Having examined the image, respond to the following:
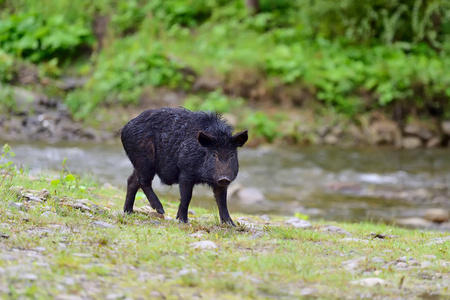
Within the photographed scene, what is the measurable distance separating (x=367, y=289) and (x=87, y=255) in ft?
8.37

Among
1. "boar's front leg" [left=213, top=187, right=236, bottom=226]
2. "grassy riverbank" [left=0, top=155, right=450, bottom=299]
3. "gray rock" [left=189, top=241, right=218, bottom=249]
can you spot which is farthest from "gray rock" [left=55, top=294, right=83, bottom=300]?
"boar's front leg" [left=213, top=187, right=236, bottom=226]

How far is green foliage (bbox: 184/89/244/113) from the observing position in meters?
25.1

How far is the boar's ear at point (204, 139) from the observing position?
8.07 m

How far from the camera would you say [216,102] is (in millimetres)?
25281

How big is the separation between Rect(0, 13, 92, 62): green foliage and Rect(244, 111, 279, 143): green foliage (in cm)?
944

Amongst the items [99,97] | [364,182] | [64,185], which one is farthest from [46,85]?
[64,185]

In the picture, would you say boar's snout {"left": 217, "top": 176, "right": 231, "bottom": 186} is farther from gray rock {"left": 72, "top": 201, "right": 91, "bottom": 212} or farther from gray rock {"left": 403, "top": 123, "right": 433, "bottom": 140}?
gray rock {"left": 403, "top": 123, "right": 433, "bottom": 140}

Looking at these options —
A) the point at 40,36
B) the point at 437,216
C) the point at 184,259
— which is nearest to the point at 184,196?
the point at 184,259

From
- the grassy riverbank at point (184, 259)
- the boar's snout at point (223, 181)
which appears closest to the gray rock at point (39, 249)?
the grassy riverbank at point (184, 259)

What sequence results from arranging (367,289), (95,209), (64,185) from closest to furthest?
1. (367,289)
2. (95,209)
3. (64,185)

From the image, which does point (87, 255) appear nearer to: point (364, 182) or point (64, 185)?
point (64, 185)

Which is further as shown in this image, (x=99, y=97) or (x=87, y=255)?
(x=99, y=97)

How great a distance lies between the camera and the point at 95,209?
8.58m

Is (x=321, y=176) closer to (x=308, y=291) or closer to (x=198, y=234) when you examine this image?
(x=198, y=234)
